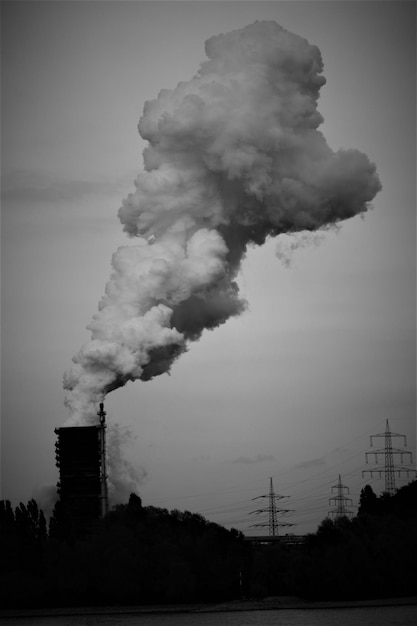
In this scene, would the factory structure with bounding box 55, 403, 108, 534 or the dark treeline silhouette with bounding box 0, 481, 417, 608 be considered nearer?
the factory structure with bounding box 55, 403, 108, 534

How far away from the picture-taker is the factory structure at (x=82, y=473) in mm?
104250

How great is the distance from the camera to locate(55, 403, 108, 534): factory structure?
104250 millimetres

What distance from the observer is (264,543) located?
169625 mm

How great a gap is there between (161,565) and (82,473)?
10.9m

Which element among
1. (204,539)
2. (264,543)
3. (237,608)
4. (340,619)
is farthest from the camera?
(264,543)

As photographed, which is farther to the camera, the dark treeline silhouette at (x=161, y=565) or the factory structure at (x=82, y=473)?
the dark treeline silhouette at (x=161, y=565)

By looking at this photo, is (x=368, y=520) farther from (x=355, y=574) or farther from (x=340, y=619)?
(x=340, y=619)

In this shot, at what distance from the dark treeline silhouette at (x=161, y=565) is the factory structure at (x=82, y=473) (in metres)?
1.15

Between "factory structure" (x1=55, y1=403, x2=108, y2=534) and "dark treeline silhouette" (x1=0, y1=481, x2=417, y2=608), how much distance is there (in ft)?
3.78

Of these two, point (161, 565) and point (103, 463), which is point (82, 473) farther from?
point (161, 565)

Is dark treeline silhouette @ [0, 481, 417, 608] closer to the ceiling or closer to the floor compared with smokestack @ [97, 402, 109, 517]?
closer to the floor

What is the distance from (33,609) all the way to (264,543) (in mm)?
66687

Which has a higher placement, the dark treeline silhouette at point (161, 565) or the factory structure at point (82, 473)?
the factory structure at point (82, 473)

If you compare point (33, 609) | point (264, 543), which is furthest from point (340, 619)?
point (264, 543)
